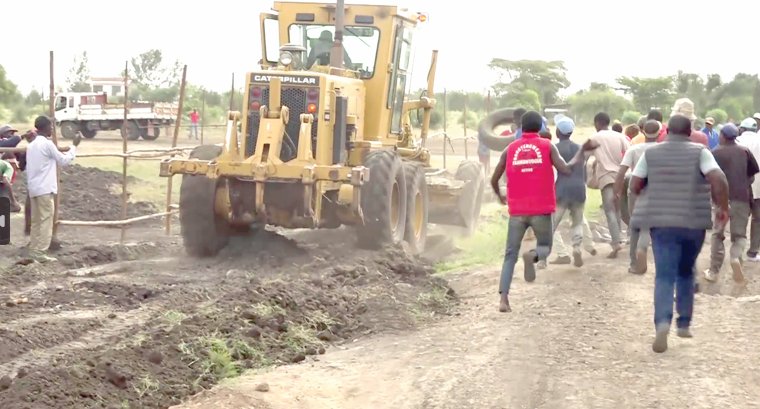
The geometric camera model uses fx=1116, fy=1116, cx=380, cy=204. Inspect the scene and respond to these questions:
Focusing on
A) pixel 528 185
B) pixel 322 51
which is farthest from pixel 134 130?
pixel 528 185

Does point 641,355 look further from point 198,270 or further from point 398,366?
point 198,270

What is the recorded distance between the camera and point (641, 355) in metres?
8.48

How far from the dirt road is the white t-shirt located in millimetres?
5229

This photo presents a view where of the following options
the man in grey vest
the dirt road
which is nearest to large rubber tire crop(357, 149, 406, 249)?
the dirt road

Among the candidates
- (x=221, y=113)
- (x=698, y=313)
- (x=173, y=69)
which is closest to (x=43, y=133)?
(x=698, y=313)

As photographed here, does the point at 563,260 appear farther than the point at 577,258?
Yes

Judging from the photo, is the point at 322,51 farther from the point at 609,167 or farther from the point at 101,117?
the point at 101,117

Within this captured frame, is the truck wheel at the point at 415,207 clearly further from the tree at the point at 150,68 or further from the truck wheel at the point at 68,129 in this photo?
the tree at the point at 150,68

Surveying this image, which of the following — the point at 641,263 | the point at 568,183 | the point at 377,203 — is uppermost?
the point at 568,183

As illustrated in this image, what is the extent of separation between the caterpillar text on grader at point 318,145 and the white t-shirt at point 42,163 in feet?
4.52

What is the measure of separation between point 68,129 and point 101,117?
136 centimetres

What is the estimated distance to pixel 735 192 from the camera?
39.6 feet

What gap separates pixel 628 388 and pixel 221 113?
4595cm

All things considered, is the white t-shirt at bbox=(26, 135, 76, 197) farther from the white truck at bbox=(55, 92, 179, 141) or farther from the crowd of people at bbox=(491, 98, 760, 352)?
the white truck at bbox=(55, 92, 179, 141)
